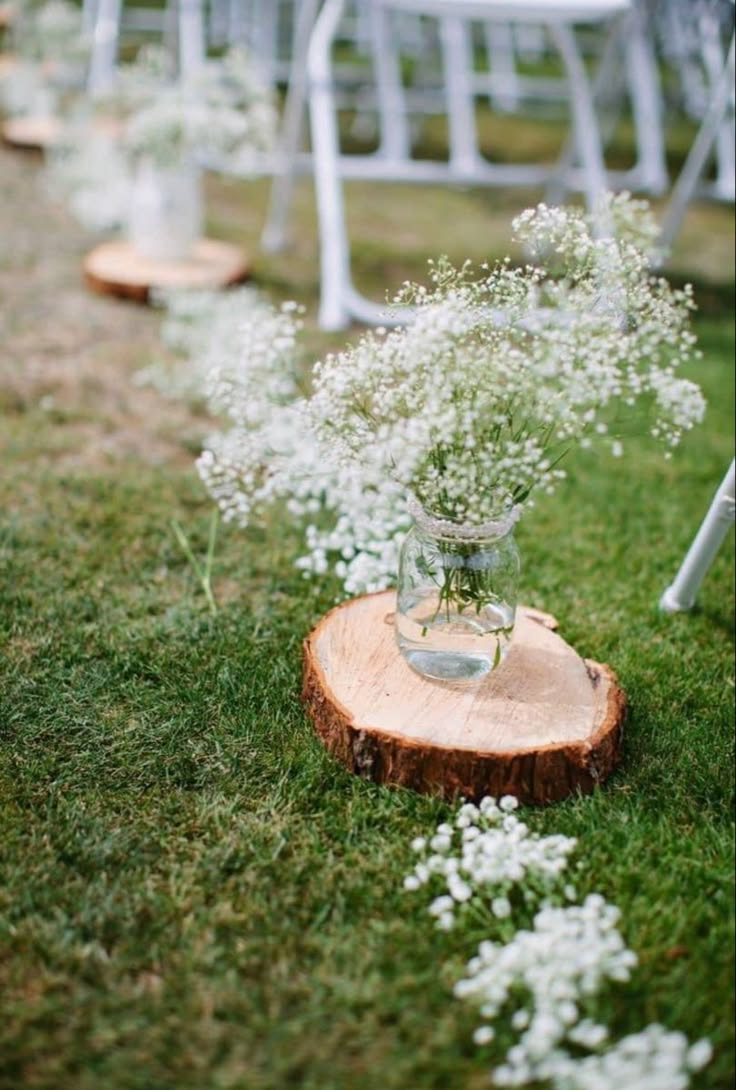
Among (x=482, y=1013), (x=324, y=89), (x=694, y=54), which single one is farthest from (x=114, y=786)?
(x=694, y=54)

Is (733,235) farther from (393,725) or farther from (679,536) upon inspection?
(393,725)

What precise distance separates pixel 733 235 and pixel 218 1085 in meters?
4.87

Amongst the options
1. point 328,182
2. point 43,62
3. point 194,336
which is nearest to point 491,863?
point 194,336

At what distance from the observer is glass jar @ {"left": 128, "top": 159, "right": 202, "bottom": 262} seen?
13.5ft

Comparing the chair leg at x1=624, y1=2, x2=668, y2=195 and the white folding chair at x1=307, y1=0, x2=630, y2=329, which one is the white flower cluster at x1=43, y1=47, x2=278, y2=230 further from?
the chair leg at x1=624, y1=2, x2=668, y2=195

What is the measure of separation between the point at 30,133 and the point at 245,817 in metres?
4.80

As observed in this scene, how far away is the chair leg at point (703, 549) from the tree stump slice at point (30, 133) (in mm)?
4222

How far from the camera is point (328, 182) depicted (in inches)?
161

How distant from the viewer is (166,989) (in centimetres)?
158

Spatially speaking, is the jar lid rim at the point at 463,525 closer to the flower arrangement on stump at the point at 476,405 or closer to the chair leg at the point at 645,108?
the flower arrangement on stump at the point at 476,405

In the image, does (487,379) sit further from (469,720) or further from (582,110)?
(582,110)

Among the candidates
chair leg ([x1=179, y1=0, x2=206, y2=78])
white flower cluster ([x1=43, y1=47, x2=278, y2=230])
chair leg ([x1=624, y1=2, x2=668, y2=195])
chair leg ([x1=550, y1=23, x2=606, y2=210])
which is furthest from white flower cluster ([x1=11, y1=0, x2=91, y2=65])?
chair leg ([x1=624, y1=2, x2=668, y2=195])

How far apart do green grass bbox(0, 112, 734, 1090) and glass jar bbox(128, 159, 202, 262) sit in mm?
1413

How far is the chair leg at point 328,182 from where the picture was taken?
13.1 feet
